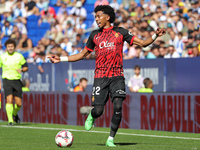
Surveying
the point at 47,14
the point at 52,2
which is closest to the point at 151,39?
the point at 47,14

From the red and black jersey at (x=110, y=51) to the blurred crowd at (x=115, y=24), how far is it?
28.2 feet

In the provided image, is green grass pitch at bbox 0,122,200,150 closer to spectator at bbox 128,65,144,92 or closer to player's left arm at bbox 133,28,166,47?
player's left arm at bbox 133,28,166,47

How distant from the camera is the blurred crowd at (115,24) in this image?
17817 mm

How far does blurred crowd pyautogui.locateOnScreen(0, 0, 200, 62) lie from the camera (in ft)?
58.5

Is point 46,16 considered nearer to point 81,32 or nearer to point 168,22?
point 81,32

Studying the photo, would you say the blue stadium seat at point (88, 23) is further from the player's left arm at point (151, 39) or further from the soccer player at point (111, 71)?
the player's left arm at point (151, 39)

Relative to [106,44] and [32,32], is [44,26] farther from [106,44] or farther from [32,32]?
[106,44]

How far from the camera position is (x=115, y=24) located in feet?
68.0

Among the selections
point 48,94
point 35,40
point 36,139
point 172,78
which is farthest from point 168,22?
point 36,139

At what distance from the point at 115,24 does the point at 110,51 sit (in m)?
12.7

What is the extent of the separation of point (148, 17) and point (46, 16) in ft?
20.5

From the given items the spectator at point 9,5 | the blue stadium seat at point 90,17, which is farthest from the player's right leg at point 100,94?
the spectator at point 9,5

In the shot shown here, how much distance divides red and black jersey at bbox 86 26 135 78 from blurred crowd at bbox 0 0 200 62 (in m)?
8.60

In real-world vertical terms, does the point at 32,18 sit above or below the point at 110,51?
above
